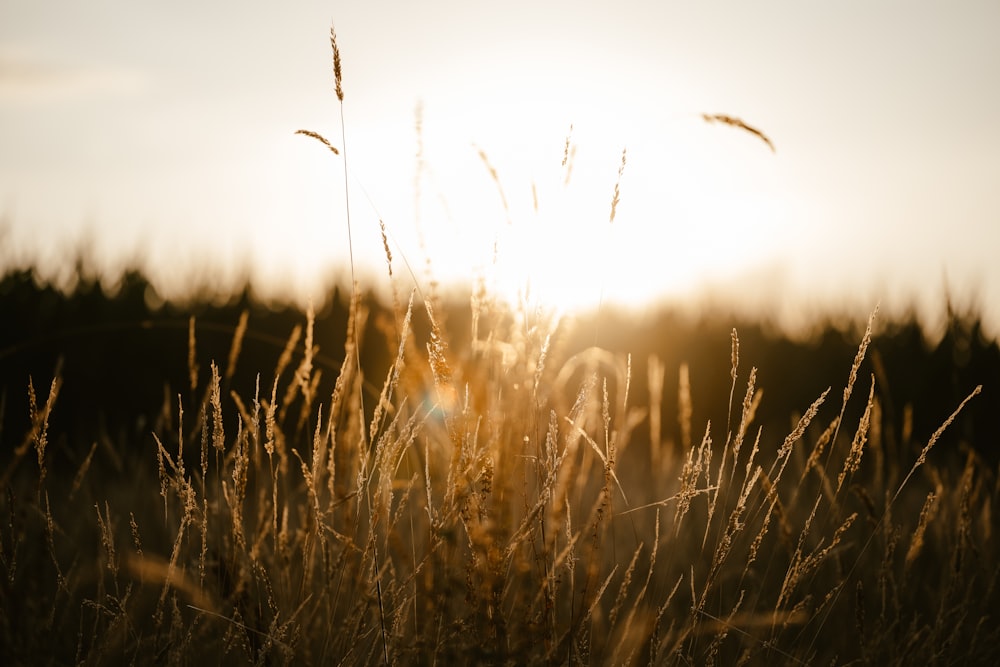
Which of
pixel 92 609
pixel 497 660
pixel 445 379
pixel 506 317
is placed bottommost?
pixel 92 609

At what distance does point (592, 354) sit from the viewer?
1337 millimetres

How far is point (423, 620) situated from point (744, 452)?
594cm

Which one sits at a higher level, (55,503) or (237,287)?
(237,287)

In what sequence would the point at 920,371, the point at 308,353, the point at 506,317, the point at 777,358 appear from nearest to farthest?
the point at 308,353 → the point at 506,317 → the point at 920,371 → the point at 777,358

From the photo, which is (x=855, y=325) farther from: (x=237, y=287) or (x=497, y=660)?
(x=497, y=660)

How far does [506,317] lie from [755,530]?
282cm

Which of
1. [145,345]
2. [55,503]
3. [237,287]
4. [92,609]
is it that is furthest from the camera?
[237,287]

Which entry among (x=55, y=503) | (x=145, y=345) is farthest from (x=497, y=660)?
(x=145, y=345)

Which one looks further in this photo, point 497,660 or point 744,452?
point 744,452

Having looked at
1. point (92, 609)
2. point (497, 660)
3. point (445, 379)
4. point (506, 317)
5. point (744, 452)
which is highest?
point (506, 317)

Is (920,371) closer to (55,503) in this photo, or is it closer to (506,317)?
(506,317)

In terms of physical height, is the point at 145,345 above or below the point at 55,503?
above

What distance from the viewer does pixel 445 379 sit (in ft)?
5.36

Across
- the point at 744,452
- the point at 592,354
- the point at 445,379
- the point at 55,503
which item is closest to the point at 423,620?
the point at 445,379
